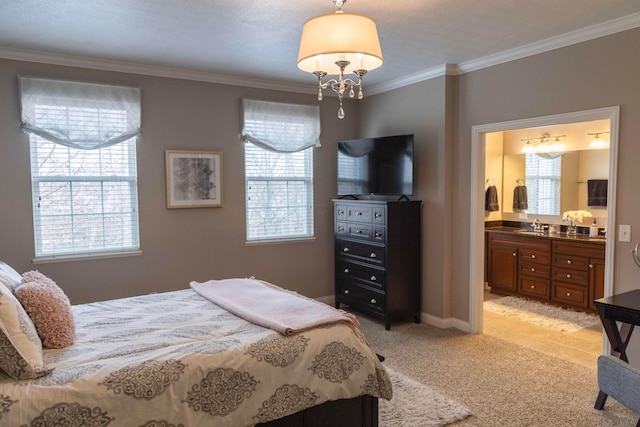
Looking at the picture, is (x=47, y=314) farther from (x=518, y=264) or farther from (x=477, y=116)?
(x=518, y=264)

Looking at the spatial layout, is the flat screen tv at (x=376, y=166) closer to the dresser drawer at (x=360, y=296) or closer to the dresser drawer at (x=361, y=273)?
the dresser drawer at (x=361, y=273)

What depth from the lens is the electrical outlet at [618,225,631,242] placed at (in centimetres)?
322

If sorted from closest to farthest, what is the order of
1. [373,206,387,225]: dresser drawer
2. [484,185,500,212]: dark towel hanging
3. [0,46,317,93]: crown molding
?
1. [0,46,317,93]: crown molding
2. [373,206,387,225]: dresser drawer
3. [484,185,500,212]: dark towel hanging

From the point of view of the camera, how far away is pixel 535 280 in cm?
548

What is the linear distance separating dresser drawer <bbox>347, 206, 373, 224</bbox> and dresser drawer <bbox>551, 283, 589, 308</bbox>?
8.07 feet

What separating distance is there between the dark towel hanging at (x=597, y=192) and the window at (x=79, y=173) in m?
5.13

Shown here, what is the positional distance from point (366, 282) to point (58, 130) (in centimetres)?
319

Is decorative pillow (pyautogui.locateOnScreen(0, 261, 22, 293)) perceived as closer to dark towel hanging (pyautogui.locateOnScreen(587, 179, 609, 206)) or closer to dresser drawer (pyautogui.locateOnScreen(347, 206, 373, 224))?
dresser drawer (pyautogui.locateOnScreen(347, 206, 373, 224))

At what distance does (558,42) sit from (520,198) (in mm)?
3014

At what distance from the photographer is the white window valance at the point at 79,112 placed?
372 centimetres

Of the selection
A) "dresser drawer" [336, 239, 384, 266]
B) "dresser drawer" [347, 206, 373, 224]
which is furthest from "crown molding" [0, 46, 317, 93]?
"dresser drawer" [336, 239, 384, 266]

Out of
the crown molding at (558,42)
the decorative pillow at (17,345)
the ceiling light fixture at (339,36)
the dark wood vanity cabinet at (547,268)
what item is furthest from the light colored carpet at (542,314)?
the decorative pillow at (17,345)

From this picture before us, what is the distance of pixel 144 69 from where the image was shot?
4191mm

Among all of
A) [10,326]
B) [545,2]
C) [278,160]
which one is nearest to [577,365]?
[545,2]
